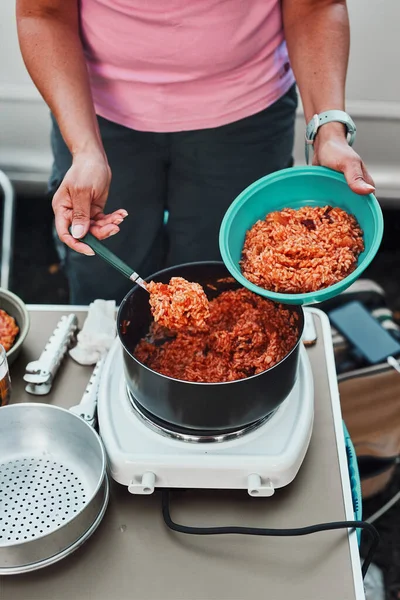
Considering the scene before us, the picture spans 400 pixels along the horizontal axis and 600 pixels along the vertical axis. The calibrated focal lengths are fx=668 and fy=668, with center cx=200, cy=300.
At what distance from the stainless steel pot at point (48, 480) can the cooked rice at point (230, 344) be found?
0.18 m

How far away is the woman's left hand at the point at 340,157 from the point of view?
1354mm

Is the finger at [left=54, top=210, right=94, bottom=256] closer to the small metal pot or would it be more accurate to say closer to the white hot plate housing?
the small metal pot

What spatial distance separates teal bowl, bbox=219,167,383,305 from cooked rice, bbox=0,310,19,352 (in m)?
0.55

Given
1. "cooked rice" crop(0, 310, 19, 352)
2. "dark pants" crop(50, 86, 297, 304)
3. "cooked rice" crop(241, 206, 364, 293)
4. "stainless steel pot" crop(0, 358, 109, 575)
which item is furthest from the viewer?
"dark pants" crop(50, 86, 297, 304)

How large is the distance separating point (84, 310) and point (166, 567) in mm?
731

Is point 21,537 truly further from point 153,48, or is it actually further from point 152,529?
point 153,48

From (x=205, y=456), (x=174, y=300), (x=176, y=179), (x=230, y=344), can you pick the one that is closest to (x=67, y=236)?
(x=174, y=300)

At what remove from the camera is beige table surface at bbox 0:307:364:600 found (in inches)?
45.8

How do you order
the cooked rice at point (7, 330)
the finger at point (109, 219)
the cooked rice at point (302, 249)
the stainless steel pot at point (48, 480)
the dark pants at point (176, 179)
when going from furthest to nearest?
the dark pants at point (176, 179), the cooked rice at point (7, 330), the finger at point (109, 219), the cooked rice at point (302, 249), the stainless steel pot at point (48, 480)

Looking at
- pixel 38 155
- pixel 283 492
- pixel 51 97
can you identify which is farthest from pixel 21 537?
pixel 38 155

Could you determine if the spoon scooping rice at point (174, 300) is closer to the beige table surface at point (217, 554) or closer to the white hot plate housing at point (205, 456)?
the white hot plate housing at point (205, 456)

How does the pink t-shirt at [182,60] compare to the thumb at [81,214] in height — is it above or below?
above

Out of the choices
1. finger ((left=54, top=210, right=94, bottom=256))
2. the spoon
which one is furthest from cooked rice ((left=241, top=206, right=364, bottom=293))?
finger ((left=54, top=210, right=94, bottom=256))

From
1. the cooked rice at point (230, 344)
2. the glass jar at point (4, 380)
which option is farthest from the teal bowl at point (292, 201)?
the glass jar at point (4, 380)
